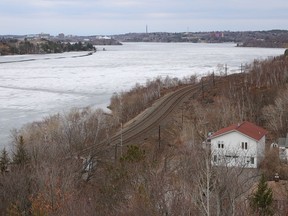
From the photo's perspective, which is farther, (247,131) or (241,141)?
(247,131)

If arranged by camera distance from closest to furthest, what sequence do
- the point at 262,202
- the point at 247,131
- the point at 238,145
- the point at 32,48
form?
the point at 262,202 < the point at 238,145 < the point at 247,131 < the point at 32,48

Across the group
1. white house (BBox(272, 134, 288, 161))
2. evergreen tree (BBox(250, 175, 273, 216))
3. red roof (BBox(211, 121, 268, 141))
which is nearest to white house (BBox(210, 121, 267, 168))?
red roof (BBox(211, 121, 268, 141))

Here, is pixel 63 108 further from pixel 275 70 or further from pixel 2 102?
pixel 275 70

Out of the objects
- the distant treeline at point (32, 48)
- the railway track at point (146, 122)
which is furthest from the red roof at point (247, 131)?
the distant treeline at point (32, 48)

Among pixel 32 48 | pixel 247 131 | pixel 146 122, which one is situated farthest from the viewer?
pixel 32 48

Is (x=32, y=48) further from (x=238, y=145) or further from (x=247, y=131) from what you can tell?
(x=238, y=145)

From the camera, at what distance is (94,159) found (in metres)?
17.9

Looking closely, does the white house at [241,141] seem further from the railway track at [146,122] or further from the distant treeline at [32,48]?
the distant treeline at [32,48]

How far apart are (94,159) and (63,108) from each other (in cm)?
1511

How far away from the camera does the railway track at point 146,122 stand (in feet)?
65.6

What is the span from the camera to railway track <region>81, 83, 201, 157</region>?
787 inches

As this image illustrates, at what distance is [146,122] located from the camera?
2817cm

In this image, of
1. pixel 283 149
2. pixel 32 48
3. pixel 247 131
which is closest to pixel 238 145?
pixel 247 131

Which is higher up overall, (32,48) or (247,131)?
(247,131)
